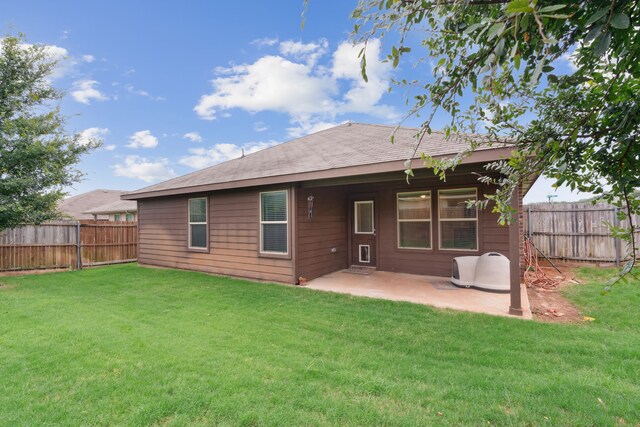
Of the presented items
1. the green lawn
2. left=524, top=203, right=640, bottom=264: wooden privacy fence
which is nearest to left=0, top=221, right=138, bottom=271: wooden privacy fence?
the green lawn

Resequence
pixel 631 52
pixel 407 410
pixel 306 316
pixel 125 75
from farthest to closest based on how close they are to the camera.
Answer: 1. pixel 125 75
2. pixel 306 316
3. pixel 407 410
4. pixel 631 52

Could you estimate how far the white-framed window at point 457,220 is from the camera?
259 inches

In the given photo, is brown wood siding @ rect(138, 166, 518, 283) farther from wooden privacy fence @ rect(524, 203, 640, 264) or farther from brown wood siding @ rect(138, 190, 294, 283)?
wooden privacy fence @ rect(524, 203, 640, 264)

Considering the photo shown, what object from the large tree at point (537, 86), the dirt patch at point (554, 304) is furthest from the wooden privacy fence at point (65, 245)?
the dirt patch at point (554, 304)

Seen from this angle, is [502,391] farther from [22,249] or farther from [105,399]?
[22,249]

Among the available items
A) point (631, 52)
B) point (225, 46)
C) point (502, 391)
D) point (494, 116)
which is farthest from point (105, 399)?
point (225, 46)

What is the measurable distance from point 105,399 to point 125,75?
1049cm

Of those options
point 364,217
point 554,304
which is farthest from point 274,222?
point 554,304

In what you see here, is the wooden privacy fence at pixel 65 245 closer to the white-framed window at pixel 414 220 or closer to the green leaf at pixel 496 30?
the white-framed window at pixel 414 220

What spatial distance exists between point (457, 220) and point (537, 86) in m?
5.65

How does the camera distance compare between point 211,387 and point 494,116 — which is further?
point 211,387

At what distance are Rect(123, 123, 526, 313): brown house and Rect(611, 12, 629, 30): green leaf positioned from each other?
4.28 metres

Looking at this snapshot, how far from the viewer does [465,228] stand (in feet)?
21.9

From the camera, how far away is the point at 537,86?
149 centimetres
